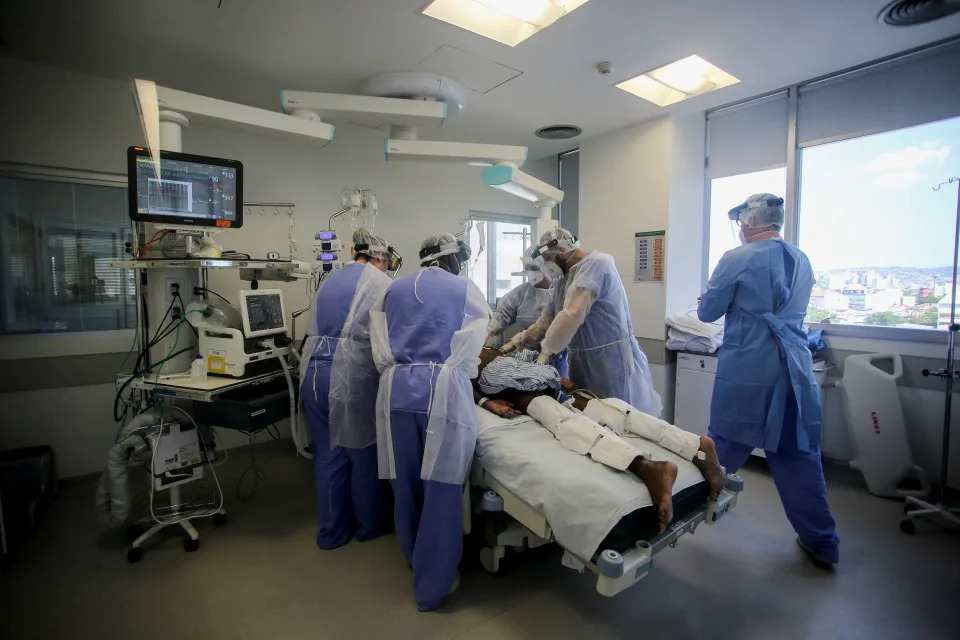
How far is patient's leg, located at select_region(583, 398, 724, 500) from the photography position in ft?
5.44

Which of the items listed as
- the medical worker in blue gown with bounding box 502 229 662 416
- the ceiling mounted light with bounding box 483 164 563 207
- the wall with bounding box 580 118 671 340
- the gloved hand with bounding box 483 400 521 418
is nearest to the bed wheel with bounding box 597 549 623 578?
the gloved hand with bounding box 483 400 521 418

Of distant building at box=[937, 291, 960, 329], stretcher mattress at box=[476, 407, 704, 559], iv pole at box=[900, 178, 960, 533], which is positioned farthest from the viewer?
distant building at box=[937, 291, 960, 329]

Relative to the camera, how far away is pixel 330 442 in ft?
7.64

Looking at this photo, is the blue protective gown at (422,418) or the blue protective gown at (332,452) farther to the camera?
the blue protective gown at (332,452)

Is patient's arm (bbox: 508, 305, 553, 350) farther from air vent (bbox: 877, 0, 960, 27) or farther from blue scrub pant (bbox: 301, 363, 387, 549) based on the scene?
air vent (bbox: 877, 0, 960, 27)

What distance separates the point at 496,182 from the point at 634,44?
1132 mm

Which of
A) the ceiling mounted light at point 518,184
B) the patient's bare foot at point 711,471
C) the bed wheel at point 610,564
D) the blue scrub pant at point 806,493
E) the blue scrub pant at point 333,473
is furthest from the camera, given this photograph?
the ceiling mounted light at point 518,184

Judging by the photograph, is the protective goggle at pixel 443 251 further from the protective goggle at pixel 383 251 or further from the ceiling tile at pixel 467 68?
the ceiling tile at pixel 467 68

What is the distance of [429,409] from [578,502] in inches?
27.5

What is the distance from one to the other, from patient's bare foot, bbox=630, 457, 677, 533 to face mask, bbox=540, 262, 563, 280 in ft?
4.63

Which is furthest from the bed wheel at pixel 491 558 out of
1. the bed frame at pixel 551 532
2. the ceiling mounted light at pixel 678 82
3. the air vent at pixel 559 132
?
the air vent at pixel 559 132

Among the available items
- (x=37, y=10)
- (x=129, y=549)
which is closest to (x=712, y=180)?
(x=37, y=10)

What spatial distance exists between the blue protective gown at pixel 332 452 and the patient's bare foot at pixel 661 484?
54.5 inches

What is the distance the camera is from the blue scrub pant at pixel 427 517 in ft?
6.05
